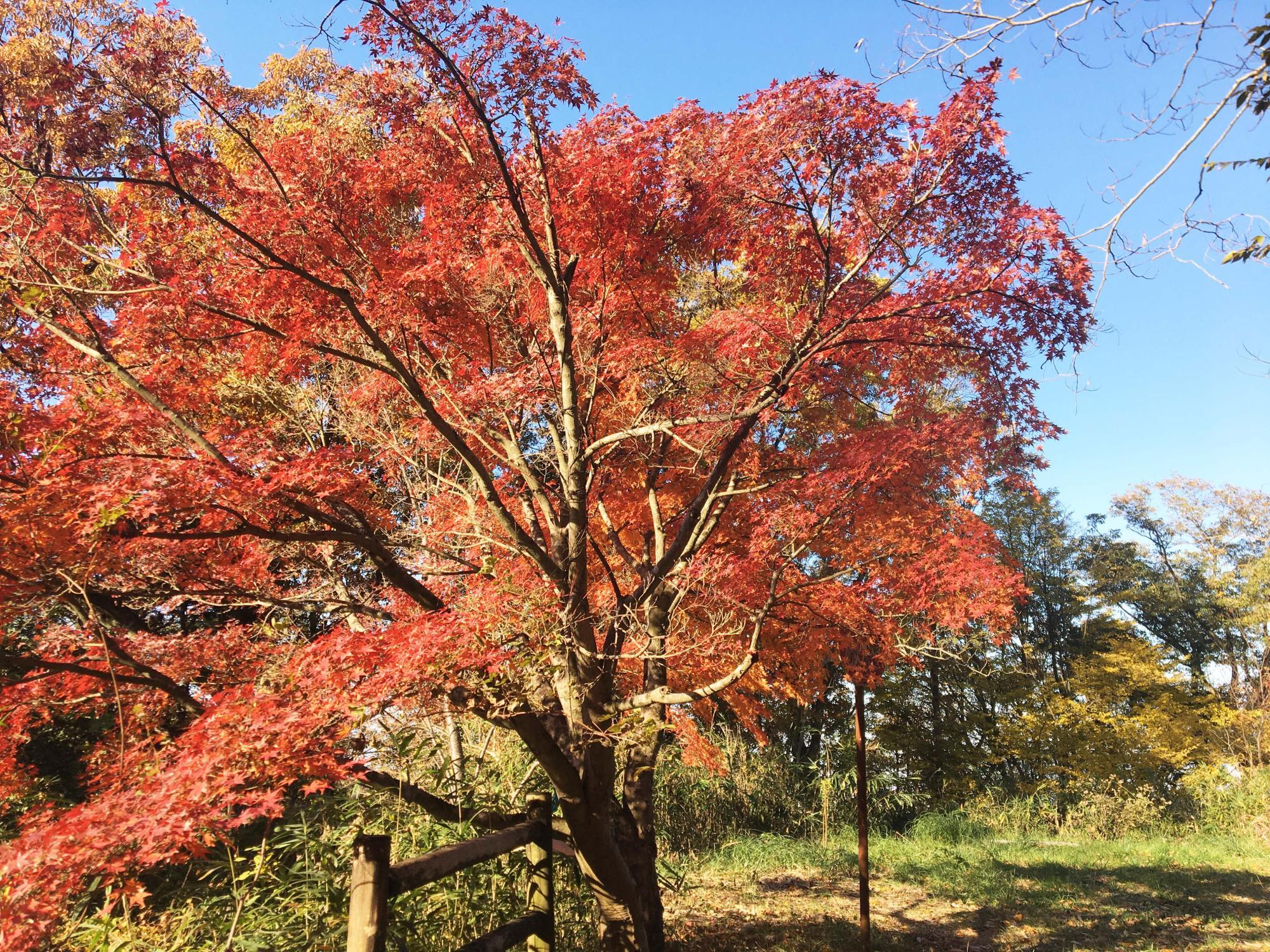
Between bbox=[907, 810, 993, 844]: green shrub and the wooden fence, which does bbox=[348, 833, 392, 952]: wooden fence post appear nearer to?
the wooden fence

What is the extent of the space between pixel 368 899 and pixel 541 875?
60.0 inches

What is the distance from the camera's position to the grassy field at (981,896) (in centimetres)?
641

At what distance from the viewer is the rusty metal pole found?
19.3 feet

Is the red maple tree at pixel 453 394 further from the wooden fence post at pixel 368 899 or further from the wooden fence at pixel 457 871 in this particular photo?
the wooden fence post at pixel 368 899

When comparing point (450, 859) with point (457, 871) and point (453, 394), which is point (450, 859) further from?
point (453, 394)

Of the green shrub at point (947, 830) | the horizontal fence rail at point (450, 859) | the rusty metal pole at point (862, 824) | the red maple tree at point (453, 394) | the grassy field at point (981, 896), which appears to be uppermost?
the red maple tree at point (453, 394)

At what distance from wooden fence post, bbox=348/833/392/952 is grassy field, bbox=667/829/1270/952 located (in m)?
4.17

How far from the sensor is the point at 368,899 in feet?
7.81

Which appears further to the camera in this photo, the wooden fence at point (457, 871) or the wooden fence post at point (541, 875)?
the wooden fence post at point (541, 875)

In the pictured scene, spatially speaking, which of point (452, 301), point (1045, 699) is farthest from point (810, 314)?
point (1045, 699)

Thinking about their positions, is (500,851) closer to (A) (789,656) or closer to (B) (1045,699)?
(A) (789,656)

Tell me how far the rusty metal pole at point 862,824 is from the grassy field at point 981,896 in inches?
14.1

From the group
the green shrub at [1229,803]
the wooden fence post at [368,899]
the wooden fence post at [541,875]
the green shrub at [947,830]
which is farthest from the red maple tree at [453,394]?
the green shrub at [1229,803]

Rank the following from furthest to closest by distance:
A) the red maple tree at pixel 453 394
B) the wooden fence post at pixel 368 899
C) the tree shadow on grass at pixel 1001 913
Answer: the tree shadow on grass at pixel 1001 913, the red maple tree at pixel 453 394, the wooden fence post at pixel 368 899
